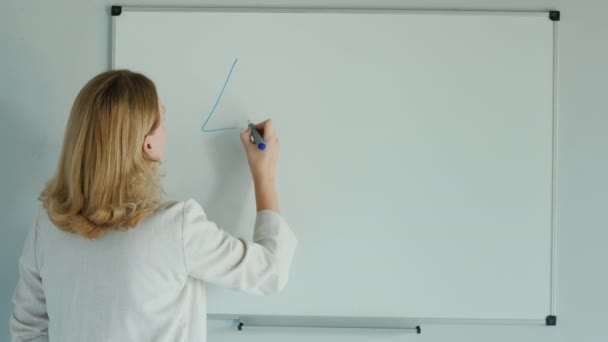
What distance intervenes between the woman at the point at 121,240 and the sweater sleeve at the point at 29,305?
56 millimetres

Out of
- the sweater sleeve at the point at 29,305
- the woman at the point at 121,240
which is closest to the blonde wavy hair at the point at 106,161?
the woman at the point at 121,240

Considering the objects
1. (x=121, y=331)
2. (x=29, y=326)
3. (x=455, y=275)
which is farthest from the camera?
(x=455, y=275)

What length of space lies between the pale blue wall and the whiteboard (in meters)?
0.05

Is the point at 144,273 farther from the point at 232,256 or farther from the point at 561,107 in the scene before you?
the point at 561,107

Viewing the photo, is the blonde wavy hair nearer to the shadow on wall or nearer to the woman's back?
the woman's back

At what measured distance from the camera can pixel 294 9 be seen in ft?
4.61

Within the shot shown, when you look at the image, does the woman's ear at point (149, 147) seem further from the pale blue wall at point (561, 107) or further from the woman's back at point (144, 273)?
the pale blue wall at point (561, 107)

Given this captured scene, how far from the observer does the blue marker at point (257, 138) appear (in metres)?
1.30

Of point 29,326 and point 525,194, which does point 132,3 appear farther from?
point 525,194

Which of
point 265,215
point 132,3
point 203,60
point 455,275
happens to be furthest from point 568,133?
point 132,3

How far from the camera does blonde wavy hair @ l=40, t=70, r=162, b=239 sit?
3.21ft

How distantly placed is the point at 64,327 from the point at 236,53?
2.55ft

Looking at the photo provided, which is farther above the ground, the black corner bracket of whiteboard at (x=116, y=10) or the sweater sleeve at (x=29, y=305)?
the black corner bracket of whiteboard at (x=116, y=10)

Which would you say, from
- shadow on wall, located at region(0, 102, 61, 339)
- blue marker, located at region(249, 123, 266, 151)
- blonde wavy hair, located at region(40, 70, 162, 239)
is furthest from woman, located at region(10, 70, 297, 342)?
shadow on wall, located at region(0, 102, 61, 339)
